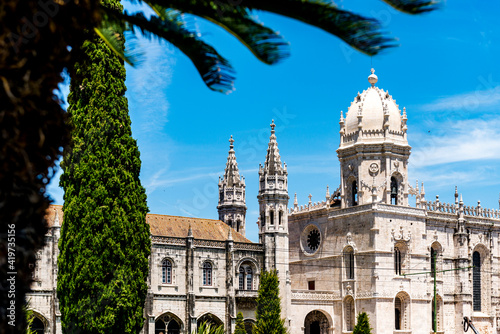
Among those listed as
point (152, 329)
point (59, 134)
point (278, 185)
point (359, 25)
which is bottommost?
point (152, 329)

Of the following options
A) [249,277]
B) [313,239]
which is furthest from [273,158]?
[313,239]

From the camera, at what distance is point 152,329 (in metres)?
49.0

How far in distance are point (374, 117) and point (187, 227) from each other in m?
18.6

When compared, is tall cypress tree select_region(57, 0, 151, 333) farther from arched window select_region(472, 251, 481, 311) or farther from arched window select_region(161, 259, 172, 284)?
arched window select_region(472, 251, 481, 311)

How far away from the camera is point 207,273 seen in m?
53.4

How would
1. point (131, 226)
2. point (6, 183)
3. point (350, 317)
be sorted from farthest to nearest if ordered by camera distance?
1. point (350, 317)
2. point (131, 226)
3. point (6, 183)

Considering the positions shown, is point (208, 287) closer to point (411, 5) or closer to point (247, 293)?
point (247, 293)

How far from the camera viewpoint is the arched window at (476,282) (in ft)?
215

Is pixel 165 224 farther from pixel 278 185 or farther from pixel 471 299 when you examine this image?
pixel 471 299

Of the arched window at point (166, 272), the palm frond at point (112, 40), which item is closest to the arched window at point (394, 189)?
the arched window at point (166, 272)

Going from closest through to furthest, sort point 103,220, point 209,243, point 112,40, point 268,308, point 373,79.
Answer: point 112,40 → point 103,220 → point 268,308 → point 209,243 → point 373,79

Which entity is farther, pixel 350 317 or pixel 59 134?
pixel 350 317

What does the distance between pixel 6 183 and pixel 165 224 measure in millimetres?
47572

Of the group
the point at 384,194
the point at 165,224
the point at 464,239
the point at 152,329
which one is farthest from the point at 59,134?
the point at 464,239
